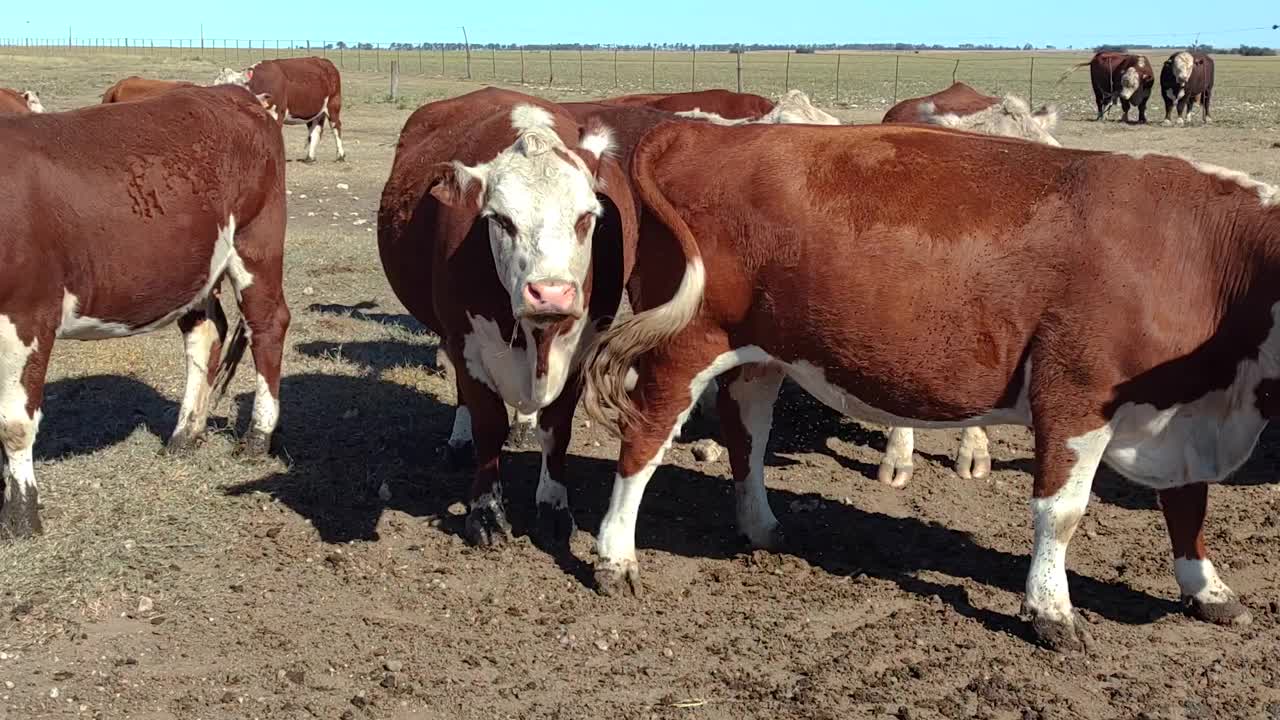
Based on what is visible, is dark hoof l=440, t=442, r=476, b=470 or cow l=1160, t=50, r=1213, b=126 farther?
cow l=1160, t=50, r=1213, b=126

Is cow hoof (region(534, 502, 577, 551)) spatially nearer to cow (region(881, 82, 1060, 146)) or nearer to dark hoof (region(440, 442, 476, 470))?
dark hoof (region(440, 442, 476, 470))

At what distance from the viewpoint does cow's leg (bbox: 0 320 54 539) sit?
18.9 ft

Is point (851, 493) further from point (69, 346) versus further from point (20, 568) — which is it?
point (69, 346)

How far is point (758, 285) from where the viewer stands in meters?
5.30

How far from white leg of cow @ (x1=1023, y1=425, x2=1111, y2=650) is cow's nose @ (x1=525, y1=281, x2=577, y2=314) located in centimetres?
189

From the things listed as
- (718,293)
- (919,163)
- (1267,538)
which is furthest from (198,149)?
(1267,538)

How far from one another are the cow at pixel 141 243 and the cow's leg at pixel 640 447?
8.36 feet

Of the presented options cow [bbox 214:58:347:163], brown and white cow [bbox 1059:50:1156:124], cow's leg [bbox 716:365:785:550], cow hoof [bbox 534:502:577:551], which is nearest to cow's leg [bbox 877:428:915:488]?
cow's leg [bbox 716:365:785:550]

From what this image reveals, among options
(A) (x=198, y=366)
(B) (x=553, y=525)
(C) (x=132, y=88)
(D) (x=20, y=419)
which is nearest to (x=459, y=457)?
(B) (x=553, y=525)

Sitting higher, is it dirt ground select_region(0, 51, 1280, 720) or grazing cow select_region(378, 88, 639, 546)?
grazing cow select_region(378, 88, 639, 546)

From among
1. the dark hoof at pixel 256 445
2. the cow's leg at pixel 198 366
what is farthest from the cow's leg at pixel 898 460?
the cow's leg at pixel 198 366

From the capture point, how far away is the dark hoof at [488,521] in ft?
20.2

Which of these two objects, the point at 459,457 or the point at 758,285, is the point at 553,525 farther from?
the point at 758,285

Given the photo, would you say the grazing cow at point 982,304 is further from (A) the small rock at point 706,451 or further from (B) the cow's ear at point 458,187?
(A) the small rock at point 706,451
